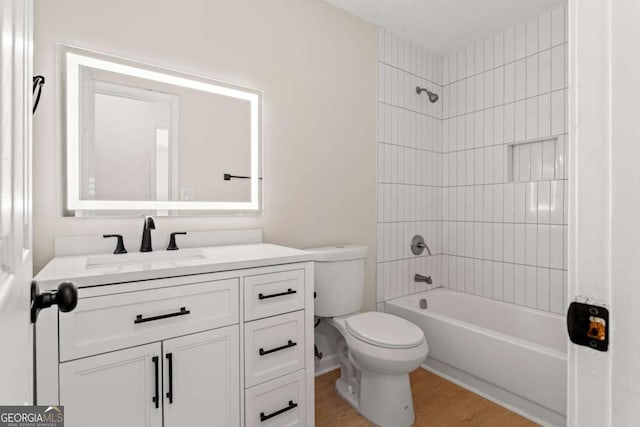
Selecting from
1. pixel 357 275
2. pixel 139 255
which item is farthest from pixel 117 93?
pixel 357 275

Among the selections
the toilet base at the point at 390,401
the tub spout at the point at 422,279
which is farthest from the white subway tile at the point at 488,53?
the toilet base at the point at 390,401

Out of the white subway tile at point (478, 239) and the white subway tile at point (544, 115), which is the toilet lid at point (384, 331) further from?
the white subway tile at point (544, 115)

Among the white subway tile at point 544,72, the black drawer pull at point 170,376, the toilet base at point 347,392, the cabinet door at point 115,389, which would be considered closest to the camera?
the cabinet door at point 115,389

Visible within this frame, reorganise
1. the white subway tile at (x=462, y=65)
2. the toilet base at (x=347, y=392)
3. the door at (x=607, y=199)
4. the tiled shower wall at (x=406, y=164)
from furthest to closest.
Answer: the white subway tile at (x=462, y=65)
the tiled shower wall at (x=406, y=164)
the toilet base at (x=347, y=392)
the door at (x=607, y=199)

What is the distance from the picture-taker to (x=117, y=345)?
104 centimetres

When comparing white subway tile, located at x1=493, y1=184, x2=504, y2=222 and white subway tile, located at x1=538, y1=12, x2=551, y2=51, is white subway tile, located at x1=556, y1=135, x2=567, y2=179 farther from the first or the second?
white subway tile, located at x1=538, y1=12, x2=551, y2=51

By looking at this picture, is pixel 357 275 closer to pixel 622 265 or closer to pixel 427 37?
pixel 622 265

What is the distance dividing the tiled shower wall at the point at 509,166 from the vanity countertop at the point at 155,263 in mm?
1818

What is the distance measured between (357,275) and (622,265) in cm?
161

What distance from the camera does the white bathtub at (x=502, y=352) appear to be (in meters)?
1.67

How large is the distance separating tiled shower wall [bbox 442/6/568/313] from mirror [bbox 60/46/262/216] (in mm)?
1847

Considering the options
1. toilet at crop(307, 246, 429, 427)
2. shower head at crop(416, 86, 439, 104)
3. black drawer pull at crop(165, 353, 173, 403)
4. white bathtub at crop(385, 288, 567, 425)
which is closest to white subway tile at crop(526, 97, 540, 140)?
shower head at crop(416, 86, 439, 104)

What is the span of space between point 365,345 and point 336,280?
41 centimetres

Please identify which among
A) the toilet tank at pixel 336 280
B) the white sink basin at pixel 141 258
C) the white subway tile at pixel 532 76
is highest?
the white subway tile at pixel 532 76
